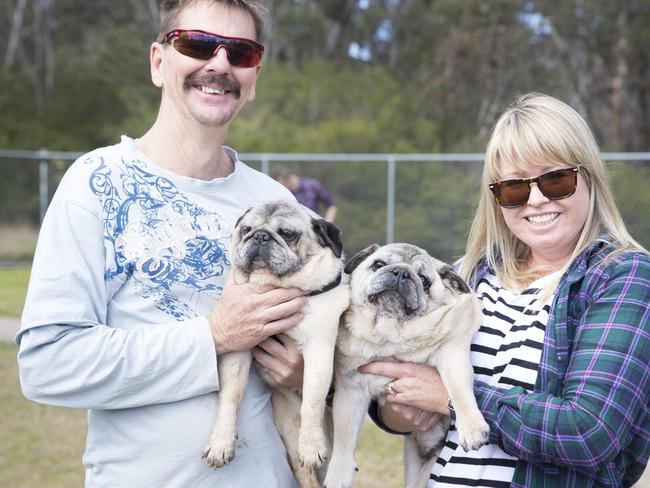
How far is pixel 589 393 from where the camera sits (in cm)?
246

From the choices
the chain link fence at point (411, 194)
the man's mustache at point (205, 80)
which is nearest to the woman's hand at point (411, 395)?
the man's mustache at point (205, 80)

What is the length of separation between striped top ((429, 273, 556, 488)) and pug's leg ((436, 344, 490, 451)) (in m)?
0.08

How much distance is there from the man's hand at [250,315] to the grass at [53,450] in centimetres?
341

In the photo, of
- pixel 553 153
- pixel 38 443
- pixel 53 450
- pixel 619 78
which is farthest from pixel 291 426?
pixel 619 78

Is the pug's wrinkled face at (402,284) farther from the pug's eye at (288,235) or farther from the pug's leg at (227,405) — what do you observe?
the pug's leg at (227,405)

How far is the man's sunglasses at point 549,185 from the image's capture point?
2.83m

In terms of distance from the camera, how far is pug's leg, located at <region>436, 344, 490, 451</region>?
8.96ft

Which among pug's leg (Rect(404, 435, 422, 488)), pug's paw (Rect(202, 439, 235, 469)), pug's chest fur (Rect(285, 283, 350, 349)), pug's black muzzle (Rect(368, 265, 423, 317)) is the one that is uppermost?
pug's black muzzle (Rect(368, 265, 423, 317))

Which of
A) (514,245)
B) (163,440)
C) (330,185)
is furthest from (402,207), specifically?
(163,440)

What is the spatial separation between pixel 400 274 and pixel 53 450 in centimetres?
468

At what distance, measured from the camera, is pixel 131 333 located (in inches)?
97.7

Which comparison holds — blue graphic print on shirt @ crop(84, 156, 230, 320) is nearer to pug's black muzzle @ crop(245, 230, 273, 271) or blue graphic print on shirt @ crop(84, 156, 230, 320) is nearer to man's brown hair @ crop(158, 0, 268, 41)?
pug's black muzzle @ crop(245, 230, 273, 271)

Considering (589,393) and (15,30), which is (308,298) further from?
(15,30)

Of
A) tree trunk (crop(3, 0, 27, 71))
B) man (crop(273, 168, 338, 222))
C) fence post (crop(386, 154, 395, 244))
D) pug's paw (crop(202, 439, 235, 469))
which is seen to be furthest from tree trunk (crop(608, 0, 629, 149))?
tree trunk (crop(3, 0, 27, 71))
